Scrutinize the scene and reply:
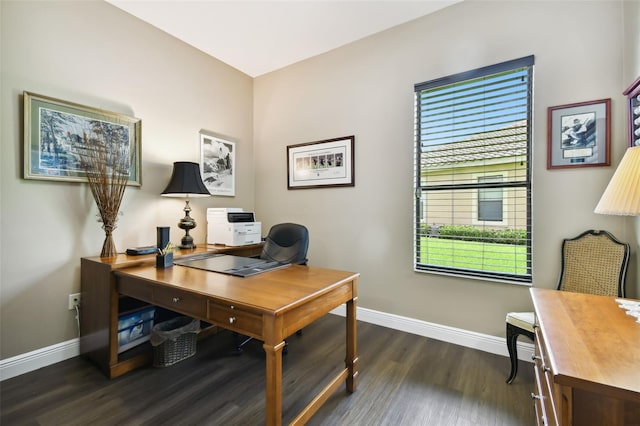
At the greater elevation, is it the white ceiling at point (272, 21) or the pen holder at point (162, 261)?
the white ceiling at point (272, 21)

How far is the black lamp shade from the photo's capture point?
2600mm

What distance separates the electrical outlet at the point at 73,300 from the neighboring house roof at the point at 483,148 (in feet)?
10.4

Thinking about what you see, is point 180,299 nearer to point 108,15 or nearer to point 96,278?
point 96,278

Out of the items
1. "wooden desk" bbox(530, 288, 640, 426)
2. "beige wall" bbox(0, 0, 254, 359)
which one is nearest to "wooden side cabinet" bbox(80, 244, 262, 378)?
"beige wall" bbox(0, 0, 254, 359)

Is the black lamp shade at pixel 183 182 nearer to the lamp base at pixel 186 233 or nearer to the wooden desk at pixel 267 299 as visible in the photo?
the lamp base at pixel 186 233

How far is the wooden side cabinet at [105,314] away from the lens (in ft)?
6.34

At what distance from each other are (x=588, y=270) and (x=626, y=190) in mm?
1026

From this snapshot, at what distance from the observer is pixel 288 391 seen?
180 cm

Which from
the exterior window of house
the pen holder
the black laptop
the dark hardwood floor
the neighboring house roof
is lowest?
the dark hardwood floor

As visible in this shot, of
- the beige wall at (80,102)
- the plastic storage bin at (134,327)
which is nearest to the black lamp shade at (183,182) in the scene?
the beige wall at (80,102)

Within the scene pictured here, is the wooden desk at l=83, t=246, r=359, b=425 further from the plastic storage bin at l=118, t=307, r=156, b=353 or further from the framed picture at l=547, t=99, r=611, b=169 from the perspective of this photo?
the framed picture at l=547, t=99, r=611, b=169

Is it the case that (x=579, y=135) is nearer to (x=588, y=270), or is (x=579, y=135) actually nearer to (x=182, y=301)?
(x=588, y=270)

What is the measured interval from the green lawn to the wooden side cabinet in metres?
2.24

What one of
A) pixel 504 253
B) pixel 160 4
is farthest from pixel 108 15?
pixel 504 253
